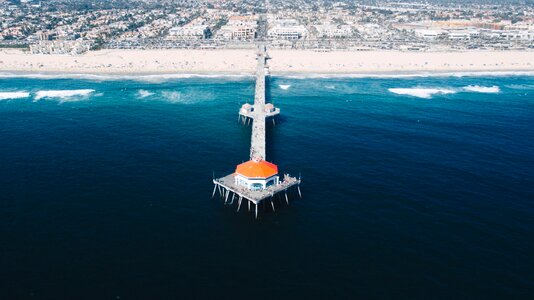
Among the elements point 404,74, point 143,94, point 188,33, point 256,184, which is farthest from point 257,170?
point 188,33

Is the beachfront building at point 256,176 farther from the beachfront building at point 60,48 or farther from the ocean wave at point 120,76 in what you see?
the beachfront building at point 60,48

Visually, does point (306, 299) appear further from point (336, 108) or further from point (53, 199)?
point (336, 108)

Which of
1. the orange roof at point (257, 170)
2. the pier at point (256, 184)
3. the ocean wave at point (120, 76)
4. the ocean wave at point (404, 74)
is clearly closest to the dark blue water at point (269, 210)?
the pier at point (256, 184)

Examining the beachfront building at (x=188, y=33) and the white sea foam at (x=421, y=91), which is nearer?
the white sea foam at (x=421, y=91)

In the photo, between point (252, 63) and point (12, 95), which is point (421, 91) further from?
point (12, 95)

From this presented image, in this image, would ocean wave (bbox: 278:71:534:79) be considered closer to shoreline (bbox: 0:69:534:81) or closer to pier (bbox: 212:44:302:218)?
shoreline (bbox: 0:69:534:81)

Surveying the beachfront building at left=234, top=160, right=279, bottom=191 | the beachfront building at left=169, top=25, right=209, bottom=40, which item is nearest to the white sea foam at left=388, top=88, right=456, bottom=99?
the beachfront building at left=234, top=160, right=279, bottom=191

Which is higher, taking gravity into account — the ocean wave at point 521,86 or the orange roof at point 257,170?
the ocean wave at point 521,86
